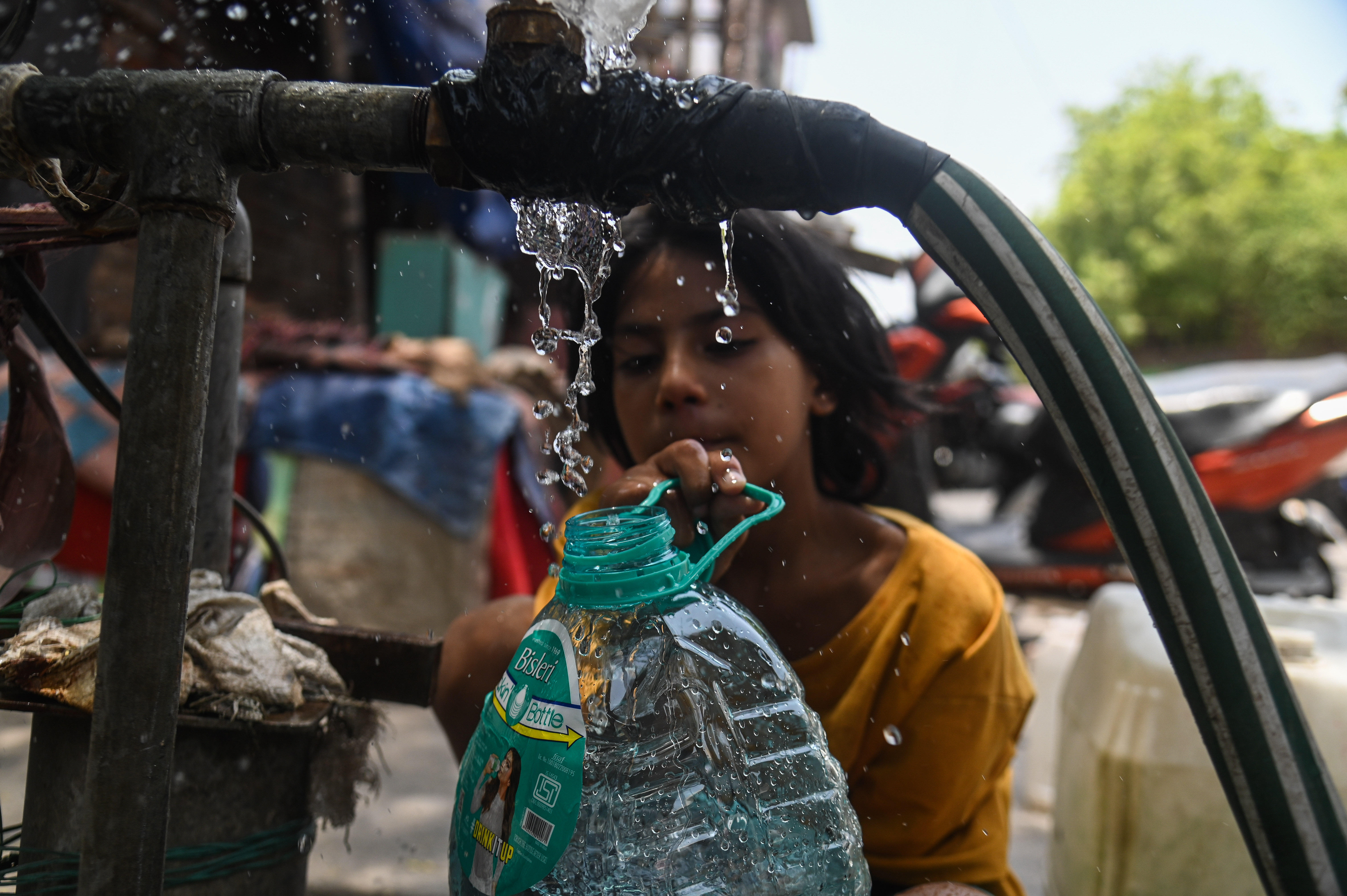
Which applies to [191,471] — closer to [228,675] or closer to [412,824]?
[228,675]

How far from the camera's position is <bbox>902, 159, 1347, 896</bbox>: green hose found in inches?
25.4

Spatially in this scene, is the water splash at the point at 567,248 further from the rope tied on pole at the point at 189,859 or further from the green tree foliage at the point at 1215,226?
the green tree foliage at the point at 1215,226

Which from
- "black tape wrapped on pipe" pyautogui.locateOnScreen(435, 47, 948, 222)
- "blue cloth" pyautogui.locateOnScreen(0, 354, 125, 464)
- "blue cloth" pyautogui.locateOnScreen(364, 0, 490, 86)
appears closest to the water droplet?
"black tape wrapped on pipe" pyautogui.locateOnScreen(435, 47, 948, 222)

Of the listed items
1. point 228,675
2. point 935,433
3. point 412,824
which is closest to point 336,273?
point 935,433

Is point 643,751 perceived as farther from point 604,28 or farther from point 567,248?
point 604,28

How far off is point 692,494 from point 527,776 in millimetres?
438

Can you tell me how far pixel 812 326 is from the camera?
164 centimetres

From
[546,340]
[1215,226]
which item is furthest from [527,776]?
[1215,226]

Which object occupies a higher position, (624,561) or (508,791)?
(624,561)

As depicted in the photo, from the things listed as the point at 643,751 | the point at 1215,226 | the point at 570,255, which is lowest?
the point at 643,751

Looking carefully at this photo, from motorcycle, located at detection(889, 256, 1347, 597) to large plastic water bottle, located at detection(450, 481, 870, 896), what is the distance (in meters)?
3.36

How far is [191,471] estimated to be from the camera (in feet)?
2.32

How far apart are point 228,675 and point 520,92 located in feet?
2.20

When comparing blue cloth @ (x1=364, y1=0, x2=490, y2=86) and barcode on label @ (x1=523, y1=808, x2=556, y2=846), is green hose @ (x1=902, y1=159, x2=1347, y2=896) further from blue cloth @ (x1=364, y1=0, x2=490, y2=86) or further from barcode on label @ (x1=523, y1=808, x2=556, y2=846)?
blue cloth @ (x1=364, y1=0, x2=490, y2=86)
